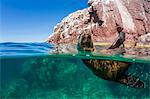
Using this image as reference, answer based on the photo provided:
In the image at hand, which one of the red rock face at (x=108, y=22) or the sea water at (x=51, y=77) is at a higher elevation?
the red rock face at (x=108, y=22)

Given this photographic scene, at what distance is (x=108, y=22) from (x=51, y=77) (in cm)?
879

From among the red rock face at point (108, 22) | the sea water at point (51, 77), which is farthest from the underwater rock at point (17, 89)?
the red rock face at point (108, 22)

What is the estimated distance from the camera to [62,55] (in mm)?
21500

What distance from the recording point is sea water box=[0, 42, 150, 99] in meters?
20.7

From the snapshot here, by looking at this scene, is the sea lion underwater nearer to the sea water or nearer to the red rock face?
the sea water

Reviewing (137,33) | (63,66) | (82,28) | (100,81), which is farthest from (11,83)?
(137,33)

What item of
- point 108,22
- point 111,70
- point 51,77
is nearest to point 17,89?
point 51,77

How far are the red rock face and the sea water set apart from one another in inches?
166

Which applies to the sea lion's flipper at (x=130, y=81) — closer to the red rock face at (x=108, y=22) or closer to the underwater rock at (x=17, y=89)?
the underwater rock at (x=17, y=89)

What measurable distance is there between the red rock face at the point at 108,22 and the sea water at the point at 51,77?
166 inches

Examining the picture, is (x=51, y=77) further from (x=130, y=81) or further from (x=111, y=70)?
(x=130, y=81)

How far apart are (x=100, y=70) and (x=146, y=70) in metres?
9.13

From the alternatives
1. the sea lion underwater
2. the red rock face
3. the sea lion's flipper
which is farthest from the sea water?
the sea lion's flipper

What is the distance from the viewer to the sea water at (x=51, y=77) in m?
20.7
